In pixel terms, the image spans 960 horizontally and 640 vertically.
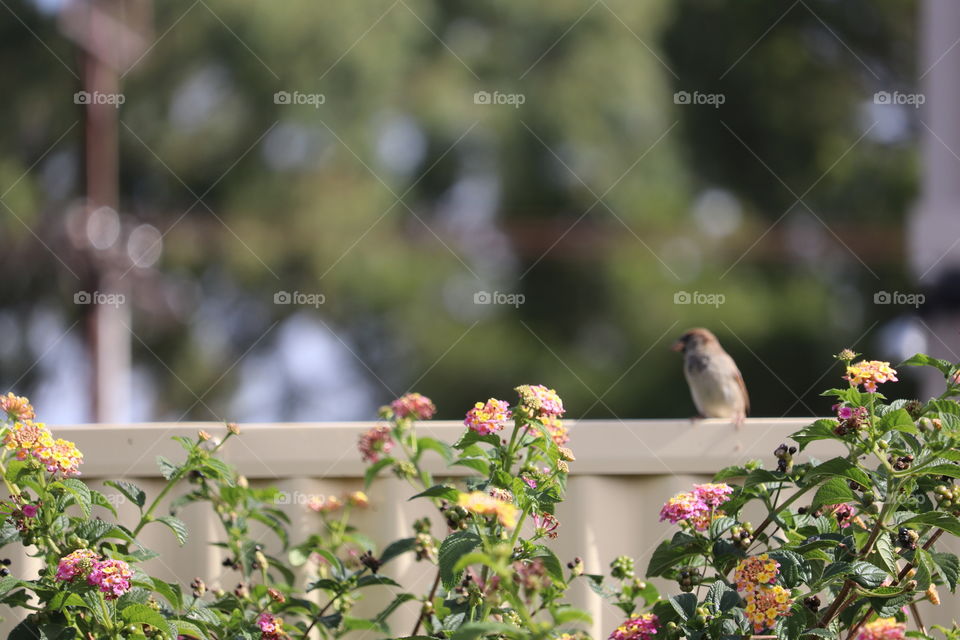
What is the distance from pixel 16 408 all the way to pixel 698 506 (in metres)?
0.82

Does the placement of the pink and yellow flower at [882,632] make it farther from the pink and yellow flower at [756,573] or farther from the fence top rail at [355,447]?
the fence top rail at [355,447]

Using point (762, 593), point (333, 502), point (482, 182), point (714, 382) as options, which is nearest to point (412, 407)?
point (333, 502)

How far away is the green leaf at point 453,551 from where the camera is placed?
1069 millimetres

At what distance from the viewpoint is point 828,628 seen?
114 centimetres

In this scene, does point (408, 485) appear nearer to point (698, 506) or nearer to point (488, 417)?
point (488, 417)

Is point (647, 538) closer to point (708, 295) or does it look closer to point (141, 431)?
point (141, 431)

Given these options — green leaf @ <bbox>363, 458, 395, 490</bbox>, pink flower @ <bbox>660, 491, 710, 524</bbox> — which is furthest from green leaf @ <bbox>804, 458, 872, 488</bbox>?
green leaf @ <bbox>363, 458, 395, 490</bbox>

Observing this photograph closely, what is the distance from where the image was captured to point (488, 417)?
3.92 feet

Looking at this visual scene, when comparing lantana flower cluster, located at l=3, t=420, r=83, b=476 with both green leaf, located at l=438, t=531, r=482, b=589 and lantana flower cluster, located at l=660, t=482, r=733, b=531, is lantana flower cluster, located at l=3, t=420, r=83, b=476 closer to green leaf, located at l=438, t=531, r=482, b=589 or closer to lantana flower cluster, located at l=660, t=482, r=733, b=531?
green leaf, located at l=438, t=531, r=482, b=589

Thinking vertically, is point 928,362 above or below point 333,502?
above

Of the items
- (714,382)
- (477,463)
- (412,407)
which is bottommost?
(477,463)

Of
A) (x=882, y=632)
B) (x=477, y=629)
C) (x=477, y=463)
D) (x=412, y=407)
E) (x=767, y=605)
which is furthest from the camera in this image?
(x=412, y=407)

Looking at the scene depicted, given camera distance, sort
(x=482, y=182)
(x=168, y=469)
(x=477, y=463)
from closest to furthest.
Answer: (x=477, y=463) → (x=168, y=469) → (x=482, y=182)

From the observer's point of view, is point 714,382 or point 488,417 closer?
point 488,417
